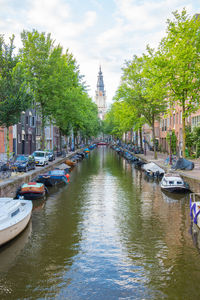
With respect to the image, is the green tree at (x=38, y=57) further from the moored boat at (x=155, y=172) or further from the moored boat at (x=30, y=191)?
the moored boat at (x=30, y=191)

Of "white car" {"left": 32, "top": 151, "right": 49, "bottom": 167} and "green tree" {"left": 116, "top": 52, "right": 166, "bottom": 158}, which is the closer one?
"white car" {"left": 32, "top": 151, "right": 49, "bottom": 167}

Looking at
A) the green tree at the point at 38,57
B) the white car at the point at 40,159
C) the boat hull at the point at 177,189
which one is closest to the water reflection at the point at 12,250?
the boat hull at the point at 177,189

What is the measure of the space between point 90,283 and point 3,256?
13.2 ft

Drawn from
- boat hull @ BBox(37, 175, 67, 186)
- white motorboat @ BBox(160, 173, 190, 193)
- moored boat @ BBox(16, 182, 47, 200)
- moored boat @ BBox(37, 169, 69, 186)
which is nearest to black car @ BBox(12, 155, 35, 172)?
moored boat @ BBox(37, 169, 69, 186)

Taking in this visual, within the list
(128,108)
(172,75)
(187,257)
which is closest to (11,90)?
(172,75)

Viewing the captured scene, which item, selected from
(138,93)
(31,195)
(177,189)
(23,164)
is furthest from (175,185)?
(138,93)

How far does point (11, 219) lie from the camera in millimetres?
13055

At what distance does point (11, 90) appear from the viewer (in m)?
25.0

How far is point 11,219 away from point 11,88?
14803 millimetres

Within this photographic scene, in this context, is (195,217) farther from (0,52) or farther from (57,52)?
(57,52)

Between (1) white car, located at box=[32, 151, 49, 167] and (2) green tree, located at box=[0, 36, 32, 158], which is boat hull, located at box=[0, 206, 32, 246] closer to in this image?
(2) green tree, located at box=[0, 36, 32, 158]

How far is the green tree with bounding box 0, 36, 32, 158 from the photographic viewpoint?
24.8 meters

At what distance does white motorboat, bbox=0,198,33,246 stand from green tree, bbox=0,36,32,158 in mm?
11674

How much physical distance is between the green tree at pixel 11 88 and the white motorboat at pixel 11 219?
11.7 metres
